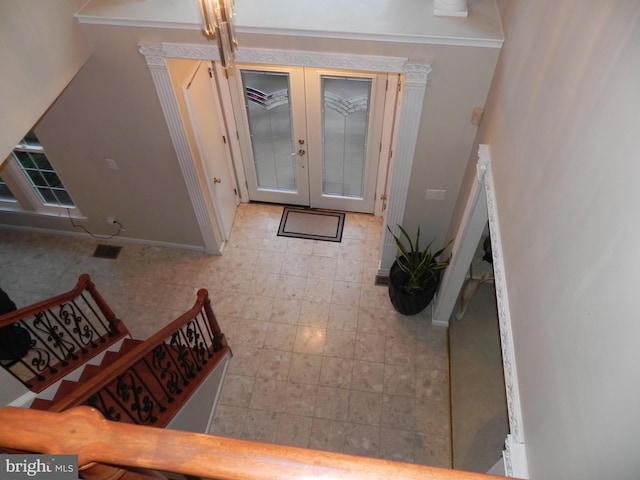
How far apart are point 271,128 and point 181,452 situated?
465 centimetres

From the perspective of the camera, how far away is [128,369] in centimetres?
294

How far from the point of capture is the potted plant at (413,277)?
4426 millimetres

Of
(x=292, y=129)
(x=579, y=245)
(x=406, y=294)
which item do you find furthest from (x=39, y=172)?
(x=579, y=245)

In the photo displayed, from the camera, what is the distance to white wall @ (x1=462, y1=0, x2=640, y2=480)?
1242mm

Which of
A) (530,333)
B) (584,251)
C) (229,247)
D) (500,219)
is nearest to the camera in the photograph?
(584,251)

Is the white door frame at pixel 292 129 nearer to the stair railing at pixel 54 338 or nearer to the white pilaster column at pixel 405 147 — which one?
the white pilaster column at pixel 405 147

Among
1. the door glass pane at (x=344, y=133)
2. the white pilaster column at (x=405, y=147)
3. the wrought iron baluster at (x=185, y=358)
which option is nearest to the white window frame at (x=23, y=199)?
the wrought iron baluster at (x=185, y=358)

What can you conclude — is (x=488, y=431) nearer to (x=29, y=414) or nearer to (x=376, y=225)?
(x=376, y=225)

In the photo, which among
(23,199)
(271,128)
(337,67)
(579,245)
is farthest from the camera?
→ (23,199)

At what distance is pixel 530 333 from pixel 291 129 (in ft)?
12.6

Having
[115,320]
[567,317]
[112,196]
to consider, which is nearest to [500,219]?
[567,317]

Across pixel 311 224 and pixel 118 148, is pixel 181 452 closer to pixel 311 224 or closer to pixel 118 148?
pixel 118 148

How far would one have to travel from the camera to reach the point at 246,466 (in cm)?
92

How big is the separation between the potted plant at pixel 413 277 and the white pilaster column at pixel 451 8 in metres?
1.89
